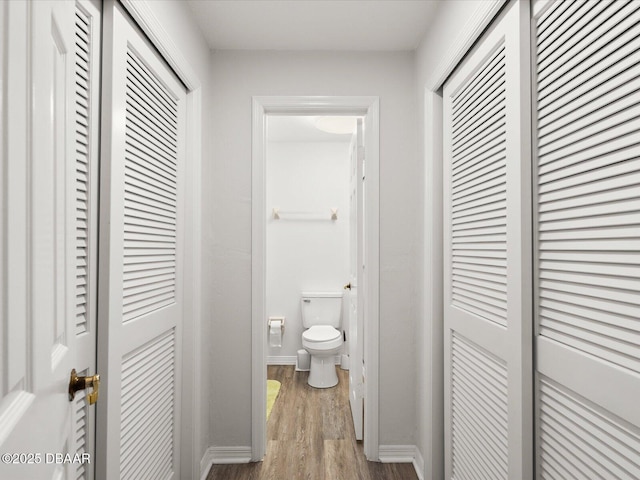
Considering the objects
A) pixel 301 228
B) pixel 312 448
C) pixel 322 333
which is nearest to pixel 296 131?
pixel 301 228

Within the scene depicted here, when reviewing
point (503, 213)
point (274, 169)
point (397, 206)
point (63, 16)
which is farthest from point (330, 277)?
point (63, 16)

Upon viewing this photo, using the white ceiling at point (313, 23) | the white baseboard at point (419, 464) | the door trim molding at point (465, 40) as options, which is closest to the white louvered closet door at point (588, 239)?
the door trim molding at point (465, 40)

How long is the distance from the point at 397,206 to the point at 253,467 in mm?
1703

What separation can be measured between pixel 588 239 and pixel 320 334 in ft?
9.33

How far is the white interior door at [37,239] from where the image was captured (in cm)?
52

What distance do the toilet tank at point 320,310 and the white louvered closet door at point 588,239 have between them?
292cm

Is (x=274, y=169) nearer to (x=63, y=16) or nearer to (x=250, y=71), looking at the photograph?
(x=250, y=71)

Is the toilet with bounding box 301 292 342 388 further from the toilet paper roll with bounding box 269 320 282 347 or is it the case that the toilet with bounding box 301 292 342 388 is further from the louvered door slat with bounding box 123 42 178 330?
the louvered door slat with bounding box 123 42 178 330

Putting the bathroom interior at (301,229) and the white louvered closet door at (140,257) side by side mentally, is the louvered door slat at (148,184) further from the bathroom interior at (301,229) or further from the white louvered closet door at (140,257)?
the bathroom interior at (301,229)

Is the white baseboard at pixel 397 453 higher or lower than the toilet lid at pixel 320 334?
lower

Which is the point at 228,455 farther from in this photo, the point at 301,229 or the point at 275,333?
the point at 301,229

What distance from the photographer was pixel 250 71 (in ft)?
7.38

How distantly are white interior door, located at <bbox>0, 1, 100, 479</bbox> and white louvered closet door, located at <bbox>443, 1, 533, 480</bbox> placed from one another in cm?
117

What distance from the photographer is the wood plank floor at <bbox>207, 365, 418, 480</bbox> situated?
212 centimetres
